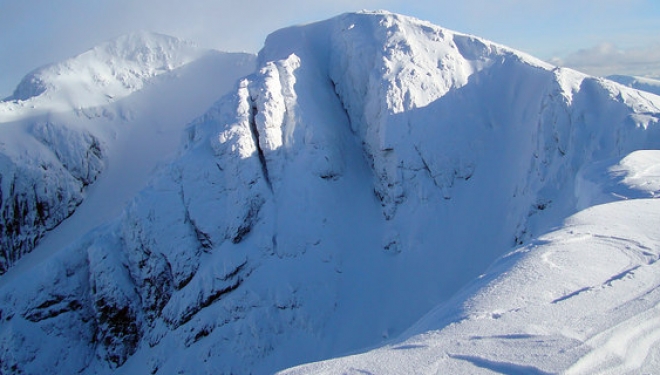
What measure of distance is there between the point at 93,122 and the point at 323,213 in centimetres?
2568

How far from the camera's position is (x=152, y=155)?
38.2m

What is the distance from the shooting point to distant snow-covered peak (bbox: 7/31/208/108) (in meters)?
40.2

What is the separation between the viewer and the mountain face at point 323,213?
19.4 meters

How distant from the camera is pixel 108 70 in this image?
140ft

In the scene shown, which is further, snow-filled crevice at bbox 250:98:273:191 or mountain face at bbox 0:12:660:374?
snow-filled crevice at bbox 250:98:273:191

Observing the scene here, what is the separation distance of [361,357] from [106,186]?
3622 centimetres

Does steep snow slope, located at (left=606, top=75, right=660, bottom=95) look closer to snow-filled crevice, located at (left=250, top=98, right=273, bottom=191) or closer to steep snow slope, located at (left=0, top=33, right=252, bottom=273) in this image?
steep snow slope, located at (left=0, top=33, right=252, bottom=273)

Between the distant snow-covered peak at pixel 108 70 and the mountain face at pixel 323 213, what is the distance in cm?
2006

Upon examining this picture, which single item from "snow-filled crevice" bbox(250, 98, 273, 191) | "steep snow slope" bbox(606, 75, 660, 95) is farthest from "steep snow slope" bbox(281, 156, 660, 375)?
"steep snow slope" bbox(606, 75, 660, 95)

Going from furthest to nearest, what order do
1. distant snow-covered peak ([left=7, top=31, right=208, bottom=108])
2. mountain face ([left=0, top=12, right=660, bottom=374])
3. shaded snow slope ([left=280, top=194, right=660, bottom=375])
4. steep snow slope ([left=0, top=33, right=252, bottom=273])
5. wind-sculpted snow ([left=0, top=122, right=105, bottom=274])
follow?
1. distant snow-covered peak ([left=7, top=31, right=208, bottom=108])
2. steep snow slope ([left=0, top=33, right=252, bottom=273])
3. wind-sculpted snow ([left=0, top=122, right=105, bottom=274])
4. mountain face ([left=0, top=12, right=660, bottom=374])
5. shaded snow slope ([left=280, top=194, right=660, bottom=375])

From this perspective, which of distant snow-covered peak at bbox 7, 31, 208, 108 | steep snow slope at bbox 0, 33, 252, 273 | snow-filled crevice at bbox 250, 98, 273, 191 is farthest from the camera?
distant snow-covered peak at bbox 7, 31, 208, 108

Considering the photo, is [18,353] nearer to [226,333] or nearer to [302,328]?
[226,333]

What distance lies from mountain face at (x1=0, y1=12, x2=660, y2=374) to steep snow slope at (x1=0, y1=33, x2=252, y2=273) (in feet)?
42.2

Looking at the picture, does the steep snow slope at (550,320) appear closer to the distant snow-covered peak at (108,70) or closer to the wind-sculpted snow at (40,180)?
the wind-sculpted snow at (40,180)
